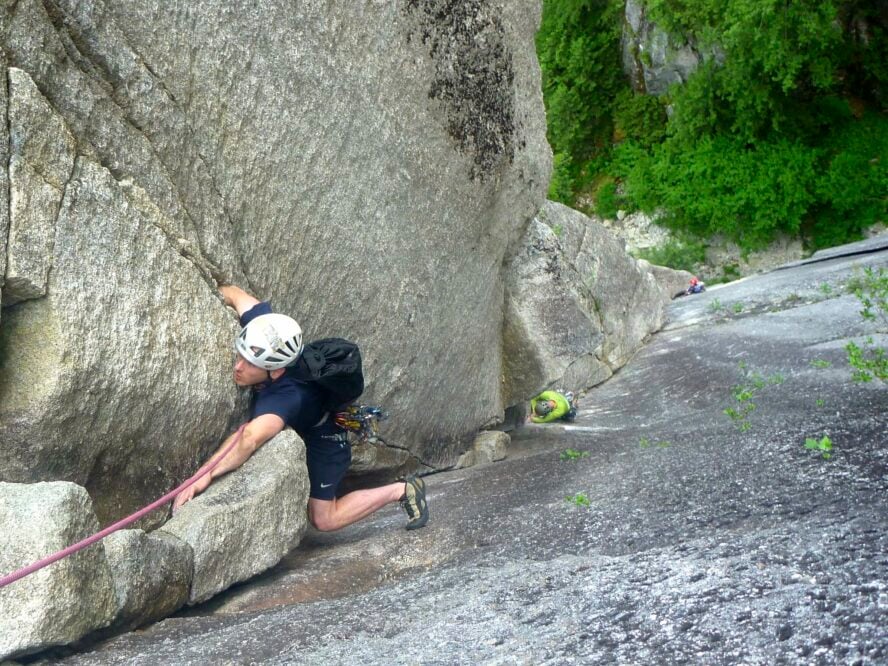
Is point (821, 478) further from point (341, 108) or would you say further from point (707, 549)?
point (341, 108)

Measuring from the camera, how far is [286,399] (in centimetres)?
547

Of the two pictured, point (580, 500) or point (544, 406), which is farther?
point (544, 406)

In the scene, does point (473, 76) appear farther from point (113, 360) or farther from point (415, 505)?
point (113, 360)

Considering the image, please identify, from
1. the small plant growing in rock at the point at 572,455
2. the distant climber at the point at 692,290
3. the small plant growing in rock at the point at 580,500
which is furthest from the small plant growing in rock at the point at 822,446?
the distant climber at the point at 692,290

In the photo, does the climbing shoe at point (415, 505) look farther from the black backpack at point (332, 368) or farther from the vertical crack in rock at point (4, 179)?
the vertical crack in rock at point (4, 179)

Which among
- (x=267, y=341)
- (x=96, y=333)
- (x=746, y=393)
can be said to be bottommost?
(x=746, y=393)

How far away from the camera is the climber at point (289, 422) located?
16.9 ft

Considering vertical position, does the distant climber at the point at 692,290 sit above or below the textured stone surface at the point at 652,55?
below

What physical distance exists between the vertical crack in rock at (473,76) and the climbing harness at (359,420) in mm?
2385

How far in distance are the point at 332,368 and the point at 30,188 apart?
79.0 inches

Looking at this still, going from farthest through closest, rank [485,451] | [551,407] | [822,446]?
[551,407], [485,451], [822,446]

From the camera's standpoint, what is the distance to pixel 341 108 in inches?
238

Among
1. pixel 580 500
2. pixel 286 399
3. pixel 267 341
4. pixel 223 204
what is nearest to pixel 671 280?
pixel 580 500

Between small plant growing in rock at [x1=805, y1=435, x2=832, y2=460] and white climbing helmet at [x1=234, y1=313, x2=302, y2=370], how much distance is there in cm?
306
